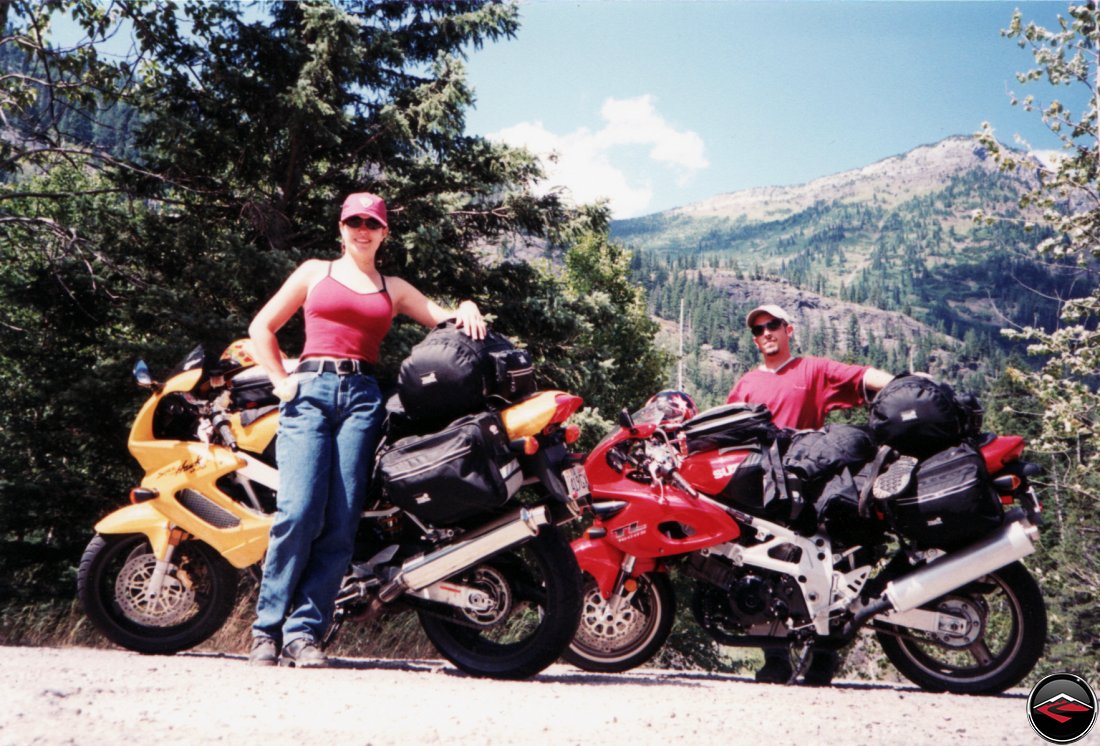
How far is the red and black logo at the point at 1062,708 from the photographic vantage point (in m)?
2.65

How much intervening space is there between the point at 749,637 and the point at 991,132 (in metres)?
12.1

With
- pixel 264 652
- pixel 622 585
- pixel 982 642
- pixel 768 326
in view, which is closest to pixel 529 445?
pixel 622 585

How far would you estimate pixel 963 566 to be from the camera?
395cm

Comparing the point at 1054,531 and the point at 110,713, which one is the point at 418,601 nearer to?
the point at 110,713

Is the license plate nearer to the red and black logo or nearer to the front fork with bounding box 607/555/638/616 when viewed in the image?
the front fork with bounding box 607/555/638/616

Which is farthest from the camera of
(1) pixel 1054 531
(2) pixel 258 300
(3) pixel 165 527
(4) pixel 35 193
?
(1) pixel 1054 531

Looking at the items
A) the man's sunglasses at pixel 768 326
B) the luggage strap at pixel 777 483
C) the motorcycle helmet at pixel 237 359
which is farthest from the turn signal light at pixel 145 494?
the man's sunglasses at pixel 768 326

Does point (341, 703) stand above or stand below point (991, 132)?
below

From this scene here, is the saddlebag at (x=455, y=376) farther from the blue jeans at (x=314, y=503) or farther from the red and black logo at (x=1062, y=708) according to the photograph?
the red and black logo at (x=1062, y=708)

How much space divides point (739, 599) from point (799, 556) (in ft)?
1.28

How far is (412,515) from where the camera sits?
3770 mm

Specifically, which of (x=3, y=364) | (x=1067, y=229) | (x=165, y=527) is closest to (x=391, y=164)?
(x=3, y=364)

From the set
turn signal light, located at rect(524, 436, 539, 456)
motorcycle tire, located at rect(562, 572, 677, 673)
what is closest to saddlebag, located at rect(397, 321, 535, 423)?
turn signal light, located at rect(524, 436, 539, 456)

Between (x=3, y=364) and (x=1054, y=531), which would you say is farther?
(x=1054, y=531)
